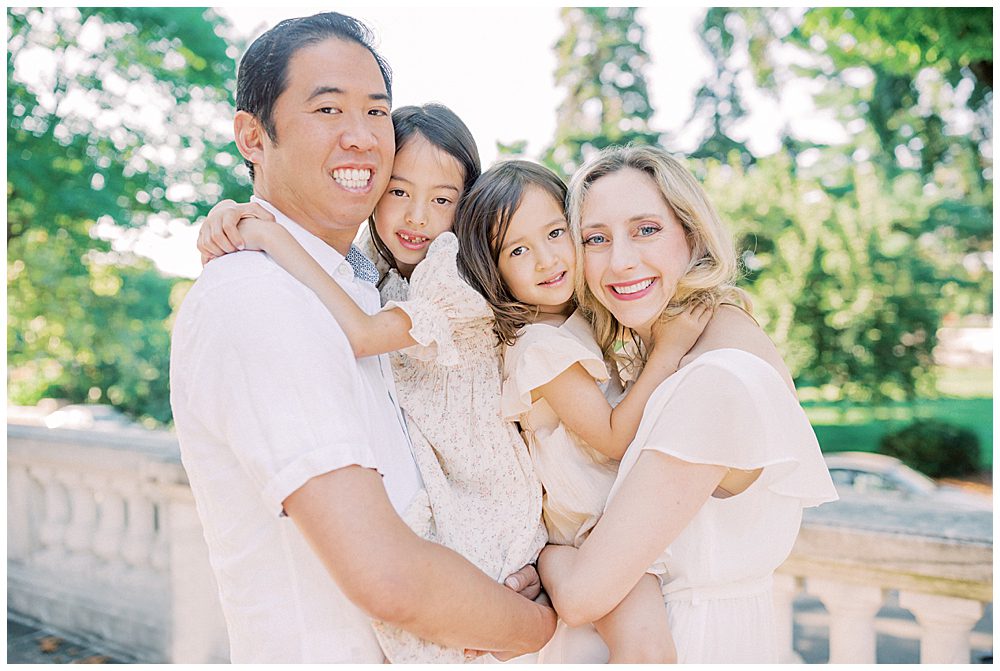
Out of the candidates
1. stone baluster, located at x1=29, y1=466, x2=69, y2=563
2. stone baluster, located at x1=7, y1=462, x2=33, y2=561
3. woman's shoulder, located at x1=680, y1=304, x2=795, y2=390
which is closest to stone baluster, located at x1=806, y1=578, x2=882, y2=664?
woman's shoulder, located at x1=680, y1=304, x2=795, y2=390

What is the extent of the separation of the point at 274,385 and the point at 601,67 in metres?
19.0

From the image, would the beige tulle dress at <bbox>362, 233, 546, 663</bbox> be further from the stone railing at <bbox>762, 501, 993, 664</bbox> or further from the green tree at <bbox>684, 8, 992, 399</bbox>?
the green tree at <bbox>684, 8, 992, 399</bbox>

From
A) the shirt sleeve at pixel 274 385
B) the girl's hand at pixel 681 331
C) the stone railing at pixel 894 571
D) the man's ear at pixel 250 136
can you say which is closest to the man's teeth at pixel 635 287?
the girl's hand at pixel 681 331

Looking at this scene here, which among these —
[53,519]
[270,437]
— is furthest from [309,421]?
[53,519]

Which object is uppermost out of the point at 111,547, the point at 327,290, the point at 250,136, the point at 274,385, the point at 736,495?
the point at 250,136

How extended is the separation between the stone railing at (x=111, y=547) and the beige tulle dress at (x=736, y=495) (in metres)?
2.84

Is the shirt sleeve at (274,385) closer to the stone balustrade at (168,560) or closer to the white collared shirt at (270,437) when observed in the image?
the white collared shirt at (270,437)

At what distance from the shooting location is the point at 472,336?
7.53 feet

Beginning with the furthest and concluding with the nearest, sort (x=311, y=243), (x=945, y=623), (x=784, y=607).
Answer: (x=784, y=607), (x=945, y=623), (x=311, y=243)

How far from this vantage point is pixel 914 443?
1536 cm

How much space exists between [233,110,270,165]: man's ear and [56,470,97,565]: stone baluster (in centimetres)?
321

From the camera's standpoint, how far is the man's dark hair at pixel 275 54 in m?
2.03

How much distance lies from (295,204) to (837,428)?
16.0 meters

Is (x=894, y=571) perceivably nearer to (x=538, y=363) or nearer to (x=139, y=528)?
(x=538, y=363)
